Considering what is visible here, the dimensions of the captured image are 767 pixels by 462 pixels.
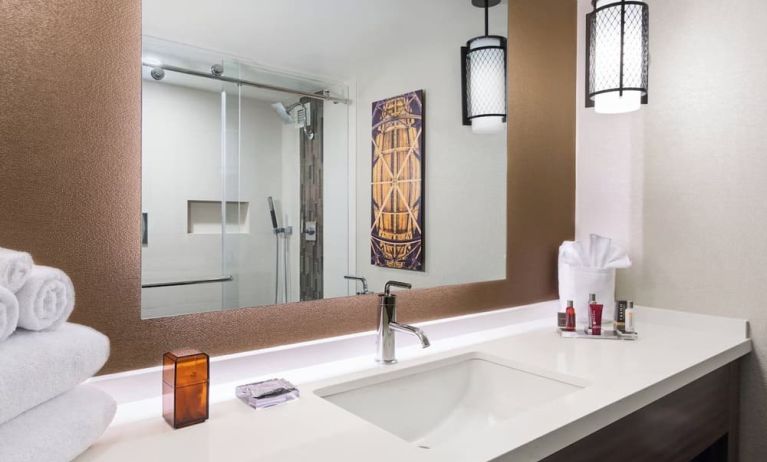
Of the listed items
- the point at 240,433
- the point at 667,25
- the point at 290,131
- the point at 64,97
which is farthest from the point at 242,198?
the point at 667,25

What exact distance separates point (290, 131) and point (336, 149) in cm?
12

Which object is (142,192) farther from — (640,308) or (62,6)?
(640,308)

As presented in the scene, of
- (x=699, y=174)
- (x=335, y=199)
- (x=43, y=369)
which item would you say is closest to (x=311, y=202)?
(x=335, y=199)

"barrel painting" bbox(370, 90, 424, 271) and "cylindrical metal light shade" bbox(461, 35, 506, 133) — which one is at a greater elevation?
"cylindrical metal light shade" bbox(461, 35, 506, 133)

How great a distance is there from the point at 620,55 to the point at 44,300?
149cm

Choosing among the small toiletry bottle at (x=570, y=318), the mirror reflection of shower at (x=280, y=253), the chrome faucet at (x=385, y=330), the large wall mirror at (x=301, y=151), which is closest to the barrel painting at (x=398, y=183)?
the large wall mirror at (x=301, y=151)

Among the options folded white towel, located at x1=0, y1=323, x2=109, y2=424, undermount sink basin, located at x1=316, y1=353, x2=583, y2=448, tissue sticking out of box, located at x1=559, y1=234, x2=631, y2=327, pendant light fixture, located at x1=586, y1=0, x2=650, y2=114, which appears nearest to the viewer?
folded white towel, located at x1=0, y1=323, x2=109, y2=424

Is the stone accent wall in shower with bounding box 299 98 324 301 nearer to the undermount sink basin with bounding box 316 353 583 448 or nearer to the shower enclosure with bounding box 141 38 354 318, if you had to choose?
the shower enclosure with bounding box 141 38 354 318

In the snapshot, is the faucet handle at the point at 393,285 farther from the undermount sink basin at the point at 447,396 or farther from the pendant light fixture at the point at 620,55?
the pendant light fixture at the point at 620,55

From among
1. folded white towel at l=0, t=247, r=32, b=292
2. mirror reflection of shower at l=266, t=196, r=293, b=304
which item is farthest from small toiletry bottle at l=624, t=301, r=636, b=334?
folded white towel at l=0, t=247, r=32, b=292

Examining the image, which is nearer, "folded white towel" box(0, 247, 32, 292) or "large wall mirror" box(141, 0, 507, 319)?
"folded white towel" box(0, 247, 32, 292)

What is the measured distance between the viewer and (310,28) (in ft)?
3.74

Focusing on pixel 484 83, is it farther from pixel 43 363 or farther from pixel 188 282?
pixel 43 363

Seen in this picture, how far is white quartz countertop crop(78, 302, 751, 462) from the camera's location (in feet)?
2.43
